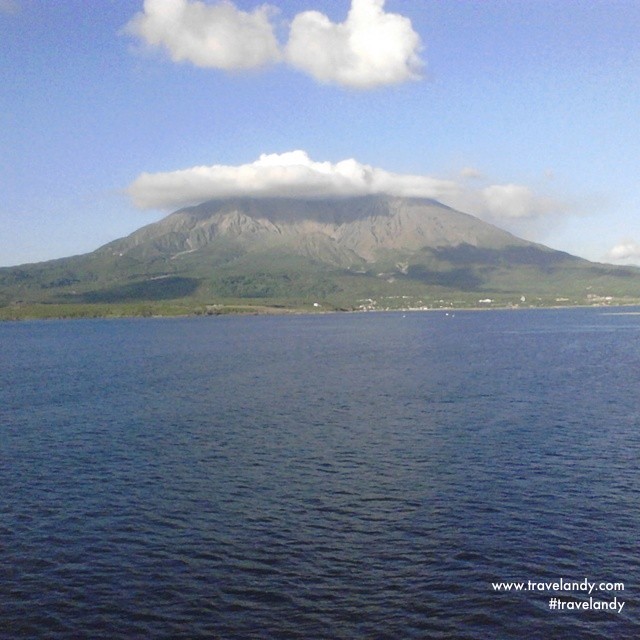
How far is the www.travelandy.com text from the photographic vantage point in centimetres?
1997

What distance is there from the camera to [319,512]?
28.0 meters

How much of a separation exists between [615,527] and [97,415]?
127ft

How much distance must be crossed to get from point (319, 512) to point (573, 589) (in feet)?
34.2

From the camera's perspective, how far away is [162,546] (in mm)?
24797

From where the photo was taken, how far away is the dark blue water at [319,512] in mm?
19891

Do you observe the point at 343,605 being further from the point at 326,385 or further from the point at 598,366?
the point at 598,366

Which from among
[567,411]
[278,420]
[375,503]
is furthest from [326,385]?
[375,503]

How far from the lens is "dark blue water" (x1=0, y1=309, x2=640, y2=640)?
65.3ft

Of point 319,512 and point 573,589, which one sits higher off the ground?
point 319,512

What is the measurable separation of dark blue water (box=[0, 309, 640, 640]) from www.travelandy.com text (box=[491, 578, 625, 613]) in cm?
26

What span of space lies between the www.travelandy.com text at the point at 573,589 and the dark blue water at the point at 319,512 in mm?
257

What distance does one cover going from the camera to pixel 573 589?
829 inches

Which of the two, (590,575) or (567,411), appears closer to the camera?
(590,575)

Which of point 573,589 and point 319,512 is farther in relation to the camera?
point 319,512
